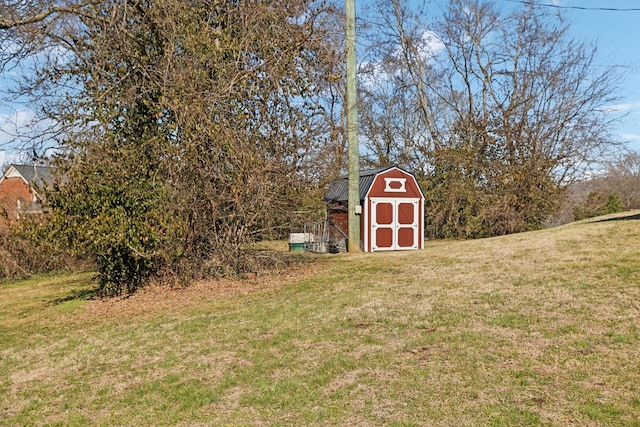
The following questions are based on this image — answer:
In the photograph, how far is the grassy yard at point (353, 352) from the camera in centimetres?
430

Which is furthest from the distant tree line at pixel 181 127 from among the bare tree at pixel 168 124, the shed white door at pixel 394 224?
the shed white door at pixel 394 224

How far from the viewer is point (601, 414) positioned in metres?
3.86

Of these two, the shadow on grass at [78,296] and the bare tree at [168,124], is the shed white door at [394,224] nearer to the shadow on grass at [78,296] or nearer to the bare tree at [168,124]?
the bare tree at [168,124]

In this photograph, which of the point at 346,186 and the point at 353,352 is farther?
the point at 346,186

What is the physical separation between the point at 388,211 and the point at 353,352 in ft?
37.4

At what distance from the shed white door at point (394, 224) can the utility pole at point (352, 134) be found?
0.93 m

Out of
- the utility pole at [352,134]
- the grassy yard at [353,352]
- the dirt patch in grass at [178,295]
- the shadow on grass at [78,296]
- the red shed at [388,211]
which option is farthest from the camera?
the red shed at [388,211]

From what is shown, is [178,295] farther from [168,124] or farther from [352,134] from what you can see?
[352,134]

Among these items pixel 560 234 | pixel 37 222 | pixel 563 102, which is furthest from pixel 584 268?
pixel 563 102

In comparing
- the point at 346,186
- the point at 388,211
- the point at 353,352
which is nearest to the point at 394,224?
the point at 388,211

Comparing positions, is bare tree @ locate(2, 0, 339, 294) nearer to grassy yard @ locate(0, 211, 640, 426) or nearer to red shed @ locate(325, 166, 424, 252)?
grassy yard @ locate(0, 211, 640, 426)

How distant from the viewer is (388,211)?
16844 mm

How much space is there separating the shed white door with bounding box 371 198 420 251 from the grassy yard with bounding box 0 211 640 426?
664 cm

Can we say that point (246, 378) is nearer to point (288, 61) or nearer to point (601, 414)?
point (601, 414)
